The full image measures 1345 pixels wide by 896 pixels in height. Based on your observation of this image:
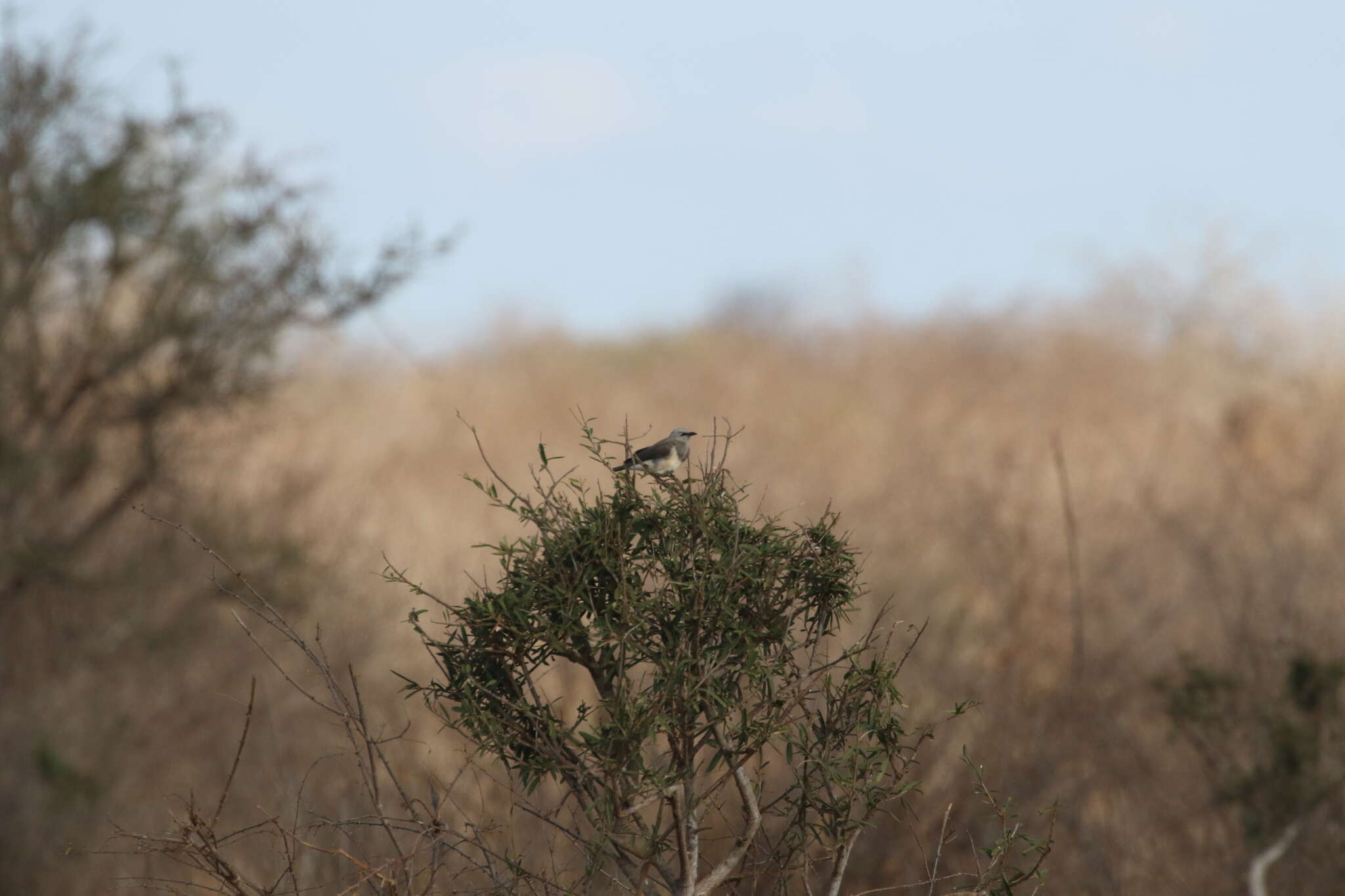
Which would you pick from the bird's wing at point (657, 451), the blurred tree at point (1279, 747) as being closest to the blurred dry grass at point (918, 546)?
the blurred tree at point (1279, 747)

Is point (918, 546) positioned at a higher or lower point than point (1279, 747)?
higher

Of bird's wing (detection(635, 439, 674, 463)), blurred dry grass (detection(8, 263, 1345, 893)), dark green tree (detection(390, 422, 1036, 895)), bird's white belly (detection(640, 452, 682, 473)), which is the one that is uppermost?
blurred dry grass (detection(8, 263, 1345, 893))

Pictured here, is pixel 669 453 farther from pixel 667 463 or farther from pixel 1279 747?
pixel 1279 747

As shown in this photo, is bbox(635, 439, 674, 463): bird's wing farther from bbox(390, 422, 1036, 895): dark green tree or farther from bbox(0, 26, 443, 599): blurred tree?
bbox(0, 26, 443, 599): blurred tree

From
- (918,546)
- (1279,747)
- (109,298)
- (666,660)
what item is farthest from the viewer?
(918,546)

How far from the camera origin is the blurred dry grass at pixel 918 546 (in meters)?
11.3

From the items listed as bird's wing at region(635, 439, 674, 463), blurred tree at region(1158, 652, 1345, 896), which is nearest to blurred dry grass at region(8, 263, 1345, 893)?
blurred tree at region(1158, 652, 1345, 896)

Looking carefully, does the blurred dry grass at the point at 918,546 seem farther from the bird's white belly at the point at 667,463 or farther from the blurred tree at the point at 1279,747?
the bird's white belly at the point at 667,463

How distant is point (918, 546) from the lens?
70.7 ft

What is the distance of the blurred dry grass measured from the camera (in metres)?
11.3

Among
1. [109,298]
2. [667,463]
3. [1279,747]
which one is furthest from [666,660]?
[109,298]

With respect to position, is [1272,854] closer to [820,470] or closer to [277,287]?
[277,287]

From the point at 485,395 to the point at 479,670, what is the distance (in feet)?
122

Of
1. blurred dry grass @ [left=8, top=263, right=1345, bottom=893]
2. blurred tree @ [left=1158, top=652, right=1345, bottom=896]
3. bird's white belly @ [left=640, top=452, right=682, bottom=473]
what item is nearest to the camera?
bird's white belly @ [left=640, top=452, right=682, bottom=473]
